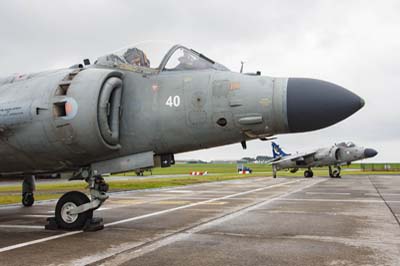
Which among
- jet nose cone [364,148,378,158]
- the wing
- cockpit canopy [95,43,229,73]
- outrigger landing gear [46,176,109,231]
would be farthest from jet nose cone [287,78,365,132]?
the wing

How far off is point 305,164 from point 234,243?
34537mm

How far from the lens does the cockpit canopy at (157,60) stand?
6.77 metres

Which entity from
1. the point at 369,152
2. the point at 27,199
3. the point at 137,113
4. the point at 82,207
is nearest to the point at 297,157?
the point at 369,152

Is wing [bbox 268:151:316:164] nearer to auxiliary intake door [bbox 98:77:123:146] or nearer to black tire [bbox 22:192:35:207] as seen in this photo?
black tire [bbox 22:192:35:207]

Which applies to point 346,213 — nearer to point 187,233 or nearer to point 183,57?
point 187,233

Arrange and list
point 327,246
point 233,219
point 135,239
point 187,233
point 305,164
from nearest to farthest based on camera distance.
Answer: point 327,246 → point 135,239 → point 187,233 → point 233,219 → point 305,164

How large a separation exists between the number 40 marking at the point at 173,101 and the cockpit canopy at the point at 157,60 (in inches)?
24.6

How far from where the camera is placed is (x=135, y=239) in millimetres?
6105

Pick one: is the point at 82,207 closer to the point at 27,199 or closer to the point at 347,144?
the point at 27,199

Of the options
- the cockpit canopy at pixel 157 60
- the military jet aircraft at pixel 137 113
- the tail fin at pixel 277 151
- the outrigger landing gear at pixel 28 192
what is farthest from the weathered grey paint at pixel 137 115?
the tail fin at pixel 277 151

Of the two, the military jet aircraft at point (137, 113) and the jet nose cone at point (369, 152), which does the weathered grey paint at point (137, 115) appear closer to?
the military jet aircraft at point (137, 113)

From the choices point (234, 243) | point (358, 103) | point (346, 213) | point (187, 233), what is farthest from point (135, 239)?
point (346, 213)

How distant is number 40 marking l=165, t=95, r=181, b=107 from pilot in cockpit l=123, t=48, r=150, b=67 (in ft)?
3.11

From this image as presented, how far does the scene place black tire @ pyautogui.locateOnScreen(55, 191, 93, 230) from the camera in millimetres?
6930
